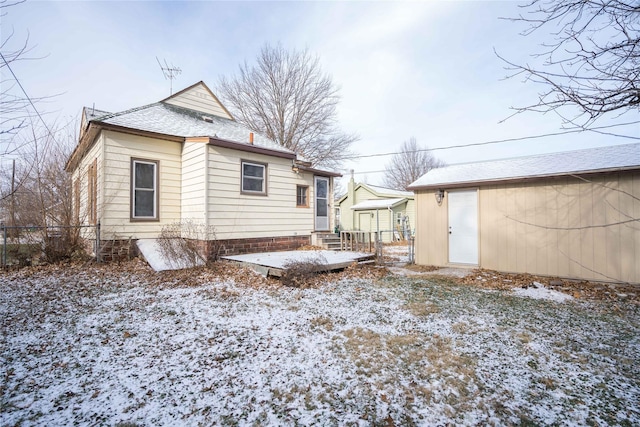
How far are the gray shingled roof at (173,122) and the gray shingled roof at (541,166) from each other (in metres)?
5.44

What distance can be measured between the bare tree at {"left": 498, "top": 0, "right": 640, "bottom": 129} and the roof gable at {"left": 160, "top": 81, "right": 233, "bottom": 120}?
39.3 ft

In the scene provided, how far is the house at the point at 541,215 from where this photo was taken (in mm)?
6590

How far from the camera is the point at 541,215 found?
24.5 ft

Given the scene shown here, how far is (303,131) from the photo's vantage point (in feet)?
71.4

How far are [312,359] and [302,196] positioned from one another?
8.21m

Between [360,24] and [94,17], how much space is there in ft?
23.4

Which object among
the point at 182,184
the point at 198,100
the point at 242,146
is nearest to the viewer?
the point at 242,146

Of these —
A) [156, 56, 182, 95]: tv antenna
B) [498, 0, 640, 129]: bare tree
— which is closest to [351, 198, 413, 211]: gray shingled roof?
[156, 56, 182, 95]: tv antenna

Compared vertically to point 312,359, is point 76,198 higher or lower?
higher

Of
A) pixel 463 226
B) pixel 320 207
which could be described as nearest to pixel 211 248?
pixel 320 207

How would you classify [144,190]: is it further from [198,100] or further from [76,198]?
[198,100]

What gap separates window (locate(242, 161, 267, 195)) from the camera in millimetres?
9054

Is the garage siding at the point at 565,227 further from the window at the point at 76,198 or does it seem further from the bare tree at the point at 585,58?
the window at the point at 76,198

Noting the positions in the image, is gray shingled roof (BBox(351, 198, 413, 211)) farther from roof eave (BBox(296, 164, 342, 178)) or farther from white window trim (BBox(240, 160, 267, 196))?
white window trim (BBox(240, 160, 267, 196))
